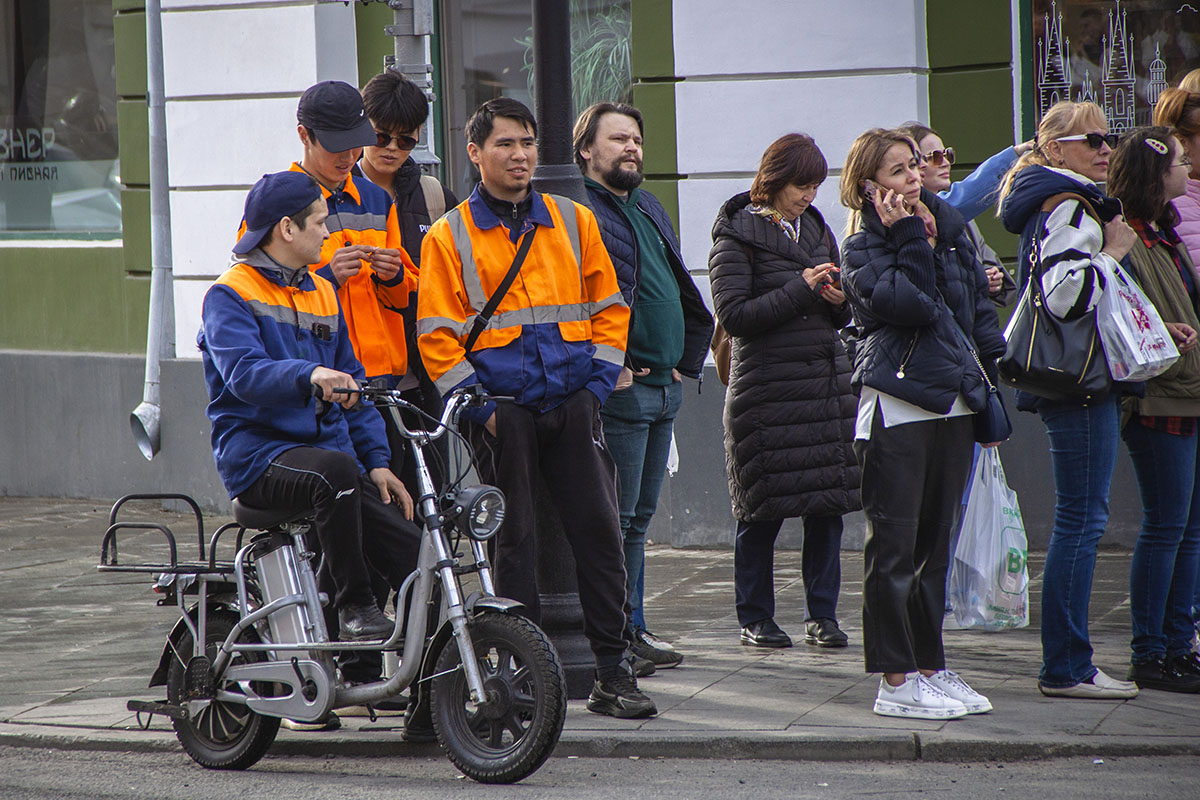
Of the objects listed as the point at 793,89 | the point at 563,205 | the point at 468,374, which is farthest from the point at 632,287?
the point at 793,89

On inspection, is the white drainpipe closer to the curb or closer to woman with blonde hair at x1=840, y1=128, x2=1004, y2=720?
the curb

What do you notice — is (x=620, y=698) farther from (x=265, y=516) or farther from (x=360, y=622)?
(x=265, y=516)

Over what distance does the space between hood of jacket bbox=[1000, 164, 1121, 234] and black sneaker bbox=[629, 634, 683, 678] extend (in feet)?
6.88

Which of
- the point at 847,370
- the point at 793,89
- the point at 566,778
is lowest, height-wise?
the point at 566,778

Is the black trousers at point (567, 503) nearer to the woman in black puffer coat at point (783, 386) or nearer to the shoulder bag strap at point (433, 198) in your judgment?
the shoulder bag strap at point (433, 198)

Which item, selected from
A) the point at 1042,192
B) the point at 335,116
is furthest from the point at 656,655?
the point at 335,116

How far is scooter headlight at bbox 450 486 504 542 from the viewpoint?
4.85 meters

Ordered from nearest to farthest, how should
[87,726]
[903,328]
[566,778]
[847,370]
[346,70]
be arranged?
[566,778] < [903,328] < [87,726] < [847,370] < [346,70]

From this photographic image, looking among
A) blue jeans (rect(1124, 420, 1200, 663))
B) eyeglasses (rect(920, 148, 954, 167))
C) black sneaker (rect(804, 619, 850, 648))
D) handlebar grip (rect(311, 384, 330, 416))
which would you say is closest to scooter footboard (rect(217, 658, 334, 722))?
handlebar grip (rect(311, 384, 330, 416))

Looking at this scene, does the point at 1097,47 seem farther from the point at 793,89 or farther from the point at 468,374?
the point at 468,374

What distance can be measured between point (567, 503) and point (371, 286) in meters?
1.13

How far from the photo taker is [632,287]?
6.11m

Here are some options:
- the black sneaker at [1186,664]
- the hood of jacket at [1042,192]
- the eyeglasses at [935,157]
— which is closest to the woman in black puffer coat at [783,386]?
the eyeglasses at [935,157]

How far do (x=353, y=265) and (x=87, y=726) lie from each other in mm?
1889
